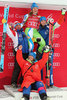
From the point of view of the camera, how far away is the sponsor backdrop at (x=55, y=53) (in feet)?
16.2

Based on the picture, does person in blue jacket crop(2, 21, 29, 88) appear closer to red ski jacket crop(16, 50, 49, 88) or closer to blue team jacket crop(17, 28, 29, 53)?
blue team jacket crop(17, 28, 29, 53)

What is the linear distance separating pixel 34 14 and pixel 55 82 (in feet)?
5.23

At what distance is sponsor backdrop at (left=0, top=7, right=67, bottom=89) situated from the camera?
4.94 metres

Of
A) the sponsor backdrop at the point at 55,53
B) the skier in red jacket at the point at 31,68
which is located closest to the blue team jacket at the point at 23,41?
the skier in red jacket at the point at 31,68

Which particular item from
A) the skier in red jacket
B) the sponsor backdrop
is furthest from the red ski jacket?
the sponsor backdrop

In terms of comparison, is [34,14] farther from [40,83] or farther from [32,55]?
[40,83]

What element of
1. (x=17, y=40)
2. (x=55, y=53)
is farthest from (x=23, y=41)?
(x=55, y=53)

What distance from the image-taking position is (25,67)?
4312 mm

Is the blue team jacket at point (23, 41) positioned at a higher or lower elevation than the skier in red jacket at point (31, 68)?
higher

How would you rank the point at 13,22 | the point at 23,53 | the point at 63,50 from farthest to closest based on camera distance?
1. the point at 63,50
2. the point at 13,22
3. the point at 23,53

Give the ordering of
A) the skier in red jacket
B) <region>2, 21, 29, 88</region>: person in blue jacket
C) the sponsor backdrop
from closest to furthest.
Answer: the skier in red jacket → <region>2, 21, 29, 88</region>: person in blue jacket → the sponsor backdrop

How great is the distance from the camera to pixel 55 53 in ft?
17.1

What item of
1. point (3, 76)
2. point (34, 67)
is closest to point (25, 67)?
point (34, 67)

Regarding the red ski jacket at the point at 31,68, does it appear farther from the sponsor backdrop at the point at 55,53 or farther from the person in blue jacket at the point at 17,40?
the sponsor backdrop at the point at 55,53
